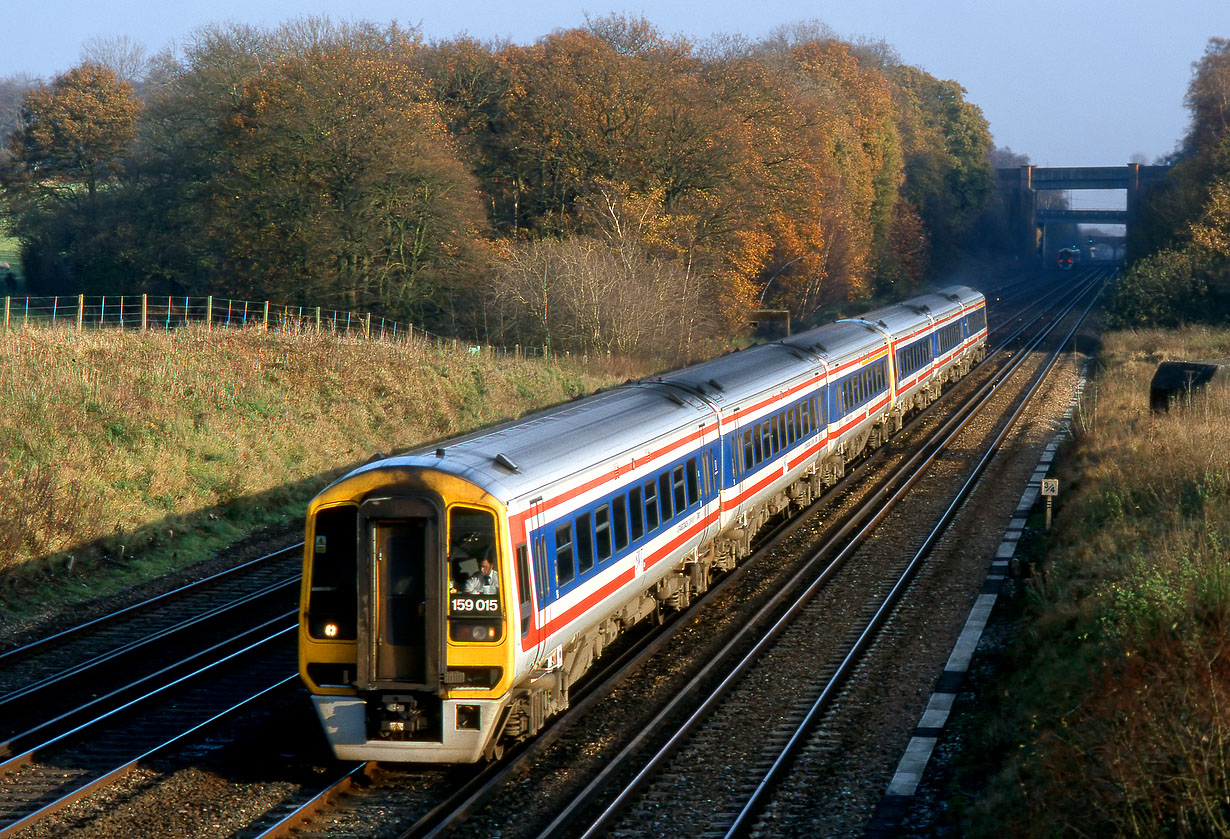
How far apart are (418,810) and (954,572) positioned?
10261mm

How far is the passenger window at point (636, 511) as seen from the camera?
1245 cm

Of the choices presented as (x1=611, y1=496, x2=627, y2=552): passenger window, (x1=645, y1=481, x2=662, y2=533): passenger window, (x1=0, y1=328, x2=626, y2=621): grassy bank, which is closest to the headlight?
(x1=611, y1=496, x2=627, y2=552): passenger window

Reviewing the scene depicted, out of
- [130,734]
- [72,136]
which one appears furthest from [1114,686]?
[72,136]

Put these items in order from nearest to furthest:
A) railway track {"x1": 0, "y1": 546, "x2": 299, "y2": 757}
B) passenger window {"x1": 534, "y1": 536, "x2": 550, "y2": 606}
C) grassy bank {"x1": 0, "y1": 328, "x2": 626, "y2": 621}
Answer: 1. passenger window {"x1": 534, "y1": 536, "x2": 550, "y2": 606}
2. railway track {"x1": 0, "y1": 546, "x2": 299, "y2": 757}
3. grassy bank {"x1": 0, "y1": 328, "x2": 626, "y2": 621}

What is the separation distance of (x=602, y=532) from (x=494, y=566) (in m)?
2.40

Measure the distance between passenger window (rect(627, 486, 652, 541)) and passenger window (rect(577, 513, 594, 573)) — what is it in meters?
1.17

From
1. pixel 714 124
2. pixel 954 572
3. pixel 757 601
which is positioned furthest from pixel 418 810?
pixel 714 124

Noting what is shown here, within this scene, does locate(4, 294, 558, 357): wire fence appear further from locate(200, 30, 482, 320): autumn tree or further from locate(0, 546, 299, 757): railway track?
locate(0, 546, 299, 757): railway track

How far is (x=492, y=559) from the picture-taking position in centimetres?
936

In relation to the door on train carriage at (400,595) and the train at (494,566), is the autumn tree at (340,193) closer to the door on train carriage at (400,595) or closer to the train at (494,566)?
the train at (494,566)

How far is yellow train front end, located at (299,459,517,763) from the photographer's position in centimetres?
928

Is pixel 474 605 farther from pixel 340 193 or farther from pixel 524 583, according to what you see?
pixel 340 193

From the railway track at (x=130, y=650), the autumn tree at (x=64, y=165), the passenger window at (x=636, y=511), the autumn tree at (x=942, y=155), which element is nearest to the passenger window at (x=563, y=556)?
the passenger window at (x=636, y=511)

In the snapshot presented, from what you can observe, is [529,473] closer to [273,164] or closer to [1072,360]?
[273,164]
